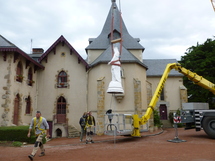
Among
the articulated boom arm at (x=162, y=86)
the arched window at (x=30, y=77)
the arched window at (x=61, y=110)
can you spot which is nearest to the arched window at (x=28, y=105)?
the arched window at (x=30, y=77)

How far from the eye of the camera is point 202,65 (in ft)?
85.9

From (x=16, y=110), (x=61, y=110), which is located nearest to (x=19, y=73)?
(x=16, y=110)

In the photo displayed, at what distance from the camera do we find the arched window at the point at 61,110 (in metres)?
18.5

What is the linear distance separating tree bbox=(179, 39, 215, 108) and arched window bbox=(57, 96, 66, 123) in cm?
1761

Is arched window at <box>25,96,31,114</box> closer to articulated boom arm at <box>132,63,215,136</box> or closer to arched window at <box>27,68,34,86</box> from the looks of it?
arched window at <box>27,68,34,86</box>

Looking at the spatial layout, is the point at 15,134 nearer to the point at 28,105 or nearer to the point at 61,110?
the point at 28,105

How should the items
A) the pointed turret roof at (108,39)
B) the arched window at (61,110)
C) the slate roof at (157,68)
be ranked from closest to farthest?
1. the arched window at (61,110)
2. the pointed turret roof at (108,39)
3. the slate roof at (157,68)

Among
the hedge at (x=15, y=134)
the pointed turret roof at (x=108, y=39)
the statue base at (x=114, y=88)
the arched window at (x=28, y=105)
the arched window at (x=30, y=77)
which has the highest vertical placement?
the pointed turret roof at (x=108, y=39)

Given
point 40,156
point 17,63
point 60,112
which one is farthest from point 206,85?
point 17,63

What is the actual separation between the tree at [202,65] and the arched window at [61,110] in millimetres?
17606

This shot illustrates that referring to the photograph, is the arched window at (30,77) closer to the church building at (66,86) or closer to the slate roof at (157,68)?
the church building at (66,86)

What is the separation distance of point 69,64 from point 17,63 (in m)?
5.05

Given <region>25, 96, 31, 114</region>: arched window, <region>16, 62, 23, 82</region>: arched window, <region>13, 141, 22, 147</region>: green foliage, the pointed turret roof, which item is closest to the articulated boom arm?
<region>13, 141, 22, 147</region>: green foliage

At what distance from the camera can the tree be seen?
1022 inches
